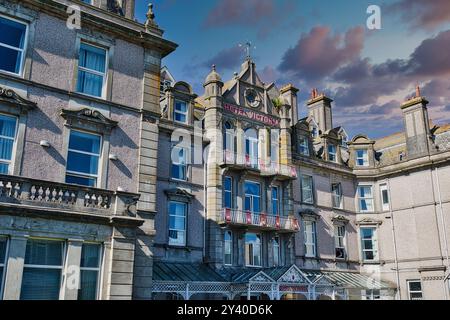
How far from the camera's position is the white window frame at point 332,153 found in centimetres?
3365

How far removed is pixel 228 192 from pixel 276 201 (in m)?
3.86

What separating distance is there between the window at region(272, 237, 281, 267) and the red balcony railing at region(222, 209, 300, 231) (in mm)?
1136

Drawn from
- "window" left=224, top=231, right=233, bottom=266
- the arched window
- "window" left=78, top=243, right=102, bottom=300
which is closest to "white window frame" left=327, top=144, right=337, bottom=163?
the arched window

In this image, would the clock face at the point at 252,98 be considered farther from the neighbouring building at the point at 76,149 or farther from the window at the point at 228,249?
the neighbouring building at the point at 76,149

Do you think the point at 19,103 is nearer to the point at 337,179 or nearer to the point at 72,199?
the point at 72,199

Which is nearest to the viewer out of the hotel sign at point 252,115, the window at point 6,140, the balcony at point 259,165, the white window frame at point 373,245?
the window at point 6,140

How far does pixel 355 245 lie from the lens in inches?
1280

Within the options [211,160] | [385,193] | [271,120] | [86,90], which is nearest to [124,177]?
[86,90]

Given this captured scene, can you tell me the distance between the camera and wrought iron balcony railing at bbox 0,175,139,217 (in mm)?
12961

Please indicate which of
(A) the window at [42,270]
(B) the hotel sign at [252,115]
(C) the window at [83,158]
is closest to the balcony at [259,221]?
(B) the hotel sign at [252,115]

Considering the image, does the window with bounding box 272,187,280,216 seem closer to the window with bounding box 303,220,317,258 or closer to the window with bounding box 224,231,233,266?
the window with bounding box 303,220,317,258

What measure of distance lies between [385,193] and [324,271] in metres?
7.93

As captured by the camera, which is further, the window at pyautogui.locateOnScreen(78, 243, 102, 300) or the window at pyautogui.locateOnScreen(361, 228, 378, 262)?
the window at pyautogui.locateOnScreen(361, 228, 378, 262)

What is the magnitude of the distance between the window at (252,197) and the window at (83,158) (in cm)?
1271
